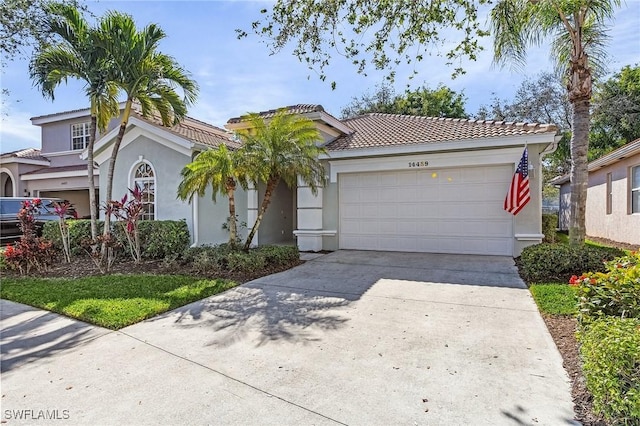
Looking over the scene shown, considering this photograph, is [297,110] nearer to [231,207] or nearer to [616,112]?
[231,207]

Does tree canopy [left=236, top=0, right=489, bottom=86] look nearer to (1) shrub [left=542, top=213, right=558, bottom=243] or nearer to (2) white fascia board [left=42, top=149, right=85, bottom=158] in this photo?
(1) shrub [left=542, top=213, right=558, bottom=243]

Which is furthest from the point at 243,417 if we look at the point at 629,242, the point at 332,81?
the point at 629,242

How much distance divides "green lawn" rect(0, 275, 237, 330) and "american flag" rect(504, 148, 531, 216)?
7.16m

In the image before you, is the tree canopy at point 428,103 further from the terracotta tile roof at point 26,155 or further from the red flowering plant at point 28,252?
the red flowering plant at point 28,252

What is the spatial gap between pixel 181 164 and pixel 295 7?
6.93m

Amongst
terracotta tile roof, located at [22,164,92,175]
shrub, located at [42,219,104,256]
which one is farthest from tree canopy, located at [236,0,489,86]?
terracotta tile roof, located at [22,164,92,175]

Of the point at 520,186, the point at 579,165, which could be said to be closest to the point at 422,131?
the point at 520,186

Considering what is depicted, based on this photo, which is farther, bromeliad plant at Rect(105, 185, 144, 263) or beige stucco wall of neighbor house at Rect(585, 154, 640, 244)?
beige stucco wall of neighbor house at Rect(585, 154, 640, 244)

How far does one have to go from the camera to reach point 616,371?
102 inches

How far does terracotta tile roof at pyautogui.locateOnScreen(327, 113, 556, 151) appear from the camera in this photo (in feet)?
33.2

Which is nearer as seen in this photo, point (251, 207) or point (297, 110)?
point (297, 110)

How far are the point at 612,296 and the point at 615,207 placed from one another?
43.3ft

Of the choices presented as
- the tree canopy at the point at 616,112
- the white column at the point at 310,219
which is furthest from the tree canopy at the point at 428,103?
the white column at the point at 310,219

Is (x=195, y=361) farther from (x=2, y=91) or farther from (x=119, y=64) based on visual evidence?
(x=2, y=91)
